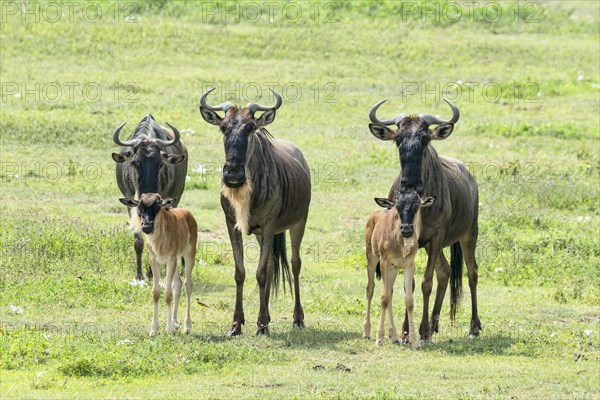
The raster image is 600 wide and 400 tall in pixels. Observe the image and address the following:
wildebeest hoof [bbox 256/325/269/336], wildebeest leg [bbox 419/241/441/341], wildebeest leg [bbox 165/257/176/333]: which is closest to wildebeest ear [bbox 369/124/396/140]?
wildebeest leg [bbox 419/241/441/341]

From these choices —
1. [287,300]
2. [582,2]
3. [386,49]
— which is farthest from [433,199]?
[582,2]

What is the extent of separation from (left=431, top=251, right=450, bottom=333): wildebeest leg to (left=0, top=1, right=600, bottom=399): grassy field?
36 cm

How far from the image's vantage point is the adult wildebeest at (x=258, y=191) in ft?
44.7

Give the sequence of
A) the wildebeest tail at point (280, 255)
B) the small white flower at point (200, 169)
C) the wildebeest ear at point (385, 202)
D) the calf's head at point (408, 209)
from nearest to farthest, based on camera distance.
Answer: the calf's head at point (408, 209) → the wildebeest ear at point (385, 202) → the wildebeest tail at point (280, 255) → the small white flower at point (200, 169)

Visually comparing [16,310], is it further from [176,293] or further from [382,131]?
[382,131]

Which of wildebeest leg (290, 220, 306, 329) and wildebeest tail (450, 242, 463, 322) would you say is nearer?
wildebeest leg (290, 220, 306, 329)

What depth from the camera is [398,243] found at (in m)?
13.0

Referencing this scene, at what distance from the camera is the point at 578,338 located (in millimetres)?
14039

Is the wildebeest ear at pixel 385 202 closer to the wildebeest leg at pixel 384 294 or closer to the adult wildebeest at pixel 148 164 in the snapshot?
the wildebeest leg at pixel 384 294

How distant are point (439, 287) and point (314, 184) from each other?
8865 millimetres

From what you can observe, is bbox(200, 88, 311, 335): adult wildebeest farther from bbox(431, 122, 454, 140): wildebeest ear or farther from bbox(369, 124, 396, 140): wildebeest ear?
bbox(431, 122, 454, 140): wildebeest ear

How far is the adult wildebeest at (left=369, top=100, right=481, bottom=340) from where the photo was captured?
44.0 ft

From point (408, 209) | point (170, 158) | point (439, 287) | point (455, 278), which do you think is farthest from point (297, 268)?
point (408, 209)

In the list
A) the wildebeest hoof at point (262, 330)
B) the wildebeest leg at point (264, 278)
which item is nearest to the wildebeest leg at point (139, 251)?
the wildebeest leg at point (264, 278)
